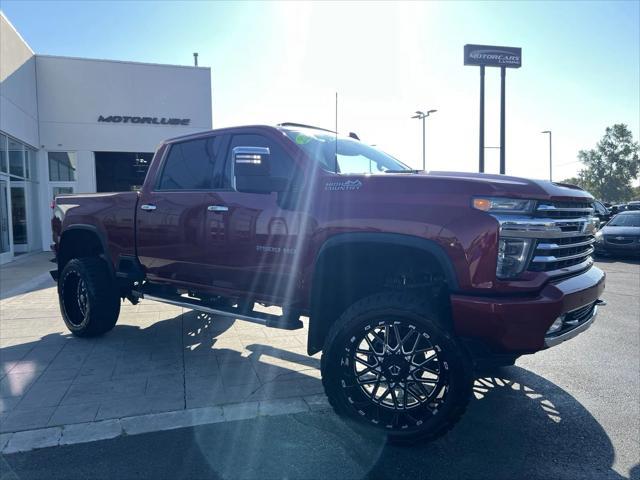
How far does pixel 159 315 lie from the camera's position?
22.4ft

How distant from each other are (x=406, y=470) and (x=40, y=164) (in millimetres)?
18178

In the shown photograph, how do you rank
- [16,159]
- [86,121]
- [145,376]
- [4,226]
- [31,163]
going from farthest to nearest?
[86,121] → [31,163] → [16,159] → [4,226] → [145,376]

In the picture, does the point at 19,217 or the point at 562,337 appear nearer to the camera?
the point at 562,337

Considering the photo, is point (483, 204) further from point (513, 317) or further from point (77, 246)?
point (77, 246)

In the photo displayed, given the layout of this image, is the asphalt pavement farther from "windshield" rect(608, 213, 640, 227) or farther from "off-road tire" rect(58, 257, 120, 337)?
"windshield" rect(608, 213, 640, 227)

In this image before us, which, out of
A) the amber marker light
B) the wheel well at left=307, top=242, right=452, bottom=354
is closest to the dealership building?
→ the wheel well at left=307, top=242, right=452, bottom=354

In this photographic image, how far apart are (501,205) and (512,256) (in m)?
0.31

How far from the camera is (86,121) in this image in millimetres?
17438

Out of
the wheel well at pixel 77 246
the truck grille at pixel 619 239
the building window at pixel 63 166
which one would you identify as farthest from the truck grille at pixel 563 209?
the building window at pixel 63 166

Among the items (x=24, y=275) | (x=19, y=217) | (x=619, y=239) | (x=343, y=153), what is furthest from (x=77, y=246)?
(x=619, y=239)

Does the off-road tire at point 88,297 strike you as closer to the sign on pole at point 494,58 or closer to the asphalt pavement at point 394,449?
the asphalt pavement at point 394,449

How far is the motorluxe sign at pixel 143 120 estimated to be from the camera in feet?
58.0

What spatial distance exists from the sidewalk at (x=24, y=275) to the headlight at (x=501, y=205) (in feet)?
27.7

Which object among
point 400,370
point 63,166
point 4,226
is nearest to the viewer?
point 400,370
